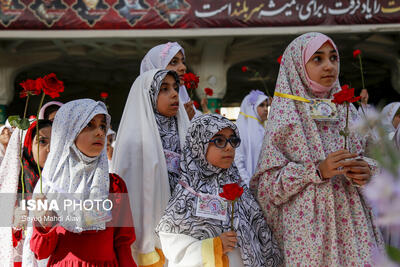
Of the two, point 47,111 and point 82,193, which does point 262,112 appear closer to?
point 47,111

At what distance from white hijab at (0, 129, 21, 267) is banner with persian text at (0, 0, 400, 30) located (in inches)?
213

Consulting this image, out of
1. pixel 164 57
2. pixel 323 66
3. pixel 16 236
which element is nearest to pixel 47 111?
pixel 164 57

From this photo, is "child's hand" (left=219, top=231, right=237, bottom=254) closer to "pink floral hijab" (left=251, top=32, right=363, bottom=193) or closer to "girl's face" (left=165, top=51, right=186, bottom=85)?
"pink floral hijab" (left=251, top=32, right=363, bottom=193)

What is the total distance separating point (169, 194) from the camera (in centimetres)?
209

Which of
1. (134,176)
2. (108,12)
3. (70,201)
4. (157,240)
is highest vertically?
(108,12)

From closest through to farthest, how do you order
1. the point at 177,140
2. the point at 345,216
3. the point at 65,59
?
the point at 345,216, the point at 177,140, the point at 65,59

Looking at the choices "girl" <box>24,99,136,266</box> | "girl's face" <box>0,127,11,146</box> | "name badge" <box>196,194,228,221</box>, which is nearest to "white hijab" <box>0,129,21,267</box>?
"girl" <box>24,99,136,266</box>

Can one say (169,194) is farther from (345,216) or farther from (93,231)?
(345,216)

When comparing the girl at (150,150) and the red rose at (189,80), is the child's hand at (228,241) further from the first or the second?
the red rose at (189,80)

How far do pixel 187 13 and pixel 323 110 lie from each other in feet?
19.9

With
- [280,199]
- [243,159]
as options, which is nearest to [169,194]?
[280,199]

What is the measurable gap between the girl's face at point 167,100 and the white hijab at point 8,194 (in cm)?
79

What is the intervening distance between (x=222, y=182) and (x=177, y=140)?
0.45 meters

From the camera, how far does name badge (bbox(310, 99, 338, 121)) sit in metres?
1.88
